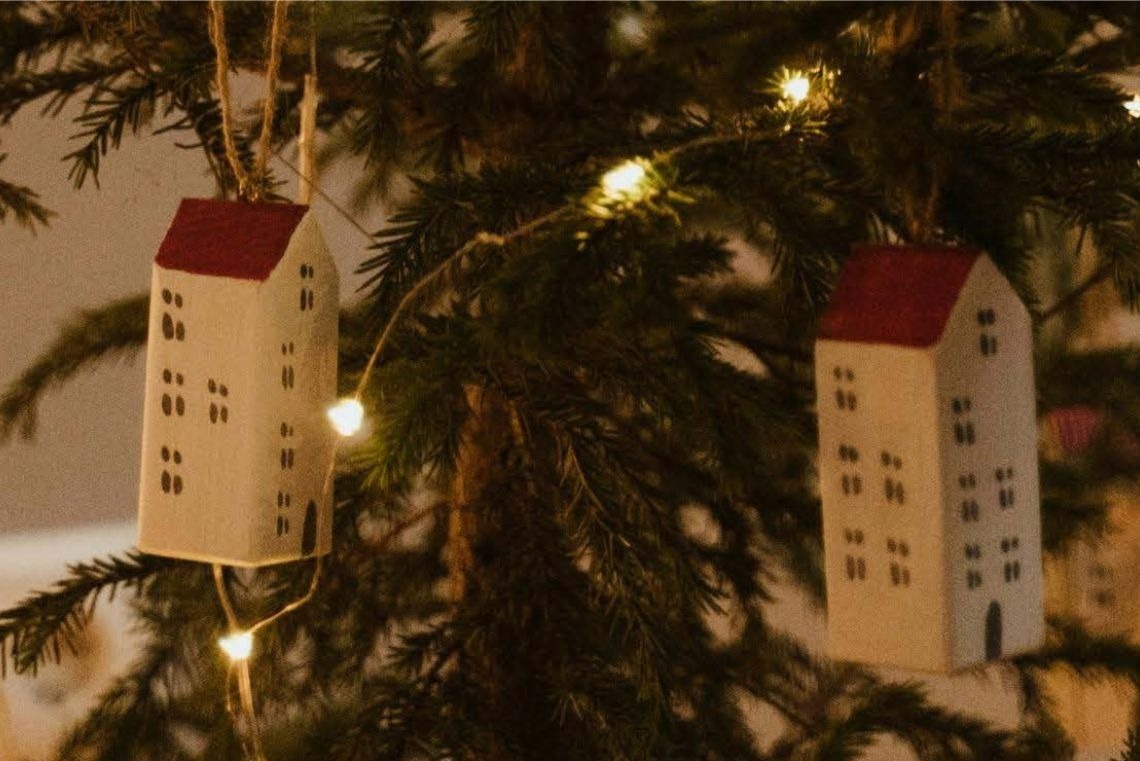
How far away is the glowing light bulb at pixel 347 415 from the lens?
65 centimetres

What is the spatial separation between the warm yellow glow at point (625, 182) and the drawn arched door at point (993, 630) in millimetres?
221

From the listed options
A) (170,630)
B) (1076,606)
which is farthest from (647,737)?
(1076,606)

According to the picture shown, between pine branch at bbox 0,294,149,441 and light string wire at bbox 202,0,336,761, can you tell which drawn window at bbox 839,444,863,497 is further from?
pine branch at bbox 0,294,149,441

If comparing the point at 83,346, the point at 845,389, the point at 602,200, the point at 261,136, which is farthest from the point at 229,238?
the point at 83,346

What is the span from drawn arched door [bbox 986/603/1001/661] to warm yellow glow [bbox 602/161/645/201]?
221 mm

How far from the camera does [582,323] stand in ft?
1.91

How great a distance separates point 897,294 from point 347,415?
0.24 meters

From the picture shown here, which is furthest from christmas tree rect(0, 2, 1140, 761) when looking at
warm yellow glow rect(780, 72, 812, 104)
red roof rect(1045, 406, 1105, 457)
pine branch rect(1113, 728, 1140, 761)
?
red roof rect(1045, 406, 1105, 457)

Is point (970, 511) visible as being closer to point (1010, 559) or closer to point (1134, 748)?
point (1010, 559)

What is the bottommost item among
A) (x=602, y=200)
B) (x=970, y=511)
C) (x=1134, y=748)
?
(x=1134, y=748)

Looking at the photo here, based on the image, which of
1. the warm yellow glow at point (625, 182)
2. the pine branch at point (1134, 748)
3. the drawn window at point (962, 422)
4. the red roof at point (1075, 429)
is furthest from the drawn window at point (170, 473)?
the red roof at point (1075, 429)

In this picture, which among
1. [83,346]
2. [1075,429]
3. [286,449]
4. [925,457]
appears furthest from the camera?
[1075,429]

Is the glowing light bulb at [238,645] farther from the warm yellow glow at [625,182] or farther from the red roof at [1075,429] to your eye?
the red roof at [1075,429]

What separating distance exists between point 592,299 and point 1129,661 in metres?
0.51
